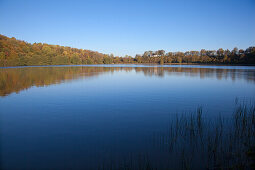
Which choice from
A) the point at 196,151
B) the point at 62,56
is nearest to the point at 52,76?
the point at 196,151

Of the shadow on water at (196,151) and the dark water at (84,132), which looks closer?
the shadow on water at (196,151)

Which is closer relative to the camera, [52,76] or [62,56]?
[52,76]

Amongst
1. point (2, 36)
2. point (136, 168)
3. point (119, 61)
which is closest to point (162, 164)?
point (136, 168)

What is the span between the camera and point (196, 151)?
5055mm

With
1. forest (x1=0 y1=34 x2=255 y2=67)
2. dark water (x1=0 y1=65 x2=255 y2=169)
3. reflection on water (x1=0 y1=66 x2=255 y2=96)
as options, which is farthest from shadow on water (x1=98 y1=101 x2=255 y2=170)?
forest (x1=0 y1=34 x2=255 y2=67)

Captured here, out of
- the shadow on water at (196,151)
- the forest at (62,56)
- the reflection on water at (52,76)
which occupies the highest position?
the forest at (62,56)

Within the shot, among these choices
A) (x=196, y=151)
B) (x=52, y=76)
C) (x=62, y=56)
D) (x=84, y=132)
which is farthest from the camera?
(x=62, y=56)

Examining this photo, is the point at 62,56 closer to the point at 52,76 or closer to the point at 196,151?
the point at 52,76

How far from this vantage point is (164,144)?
5523 mm

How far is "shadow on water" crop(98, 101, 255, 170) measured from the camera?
14.4 feet

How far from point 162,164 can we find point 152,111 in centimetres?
485

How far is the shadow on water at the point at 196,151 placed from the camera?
4.38m

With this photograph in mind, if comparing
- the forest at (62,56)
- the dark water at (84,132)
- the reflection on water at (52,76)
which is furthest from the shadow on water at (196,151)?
the forest at (62,56)

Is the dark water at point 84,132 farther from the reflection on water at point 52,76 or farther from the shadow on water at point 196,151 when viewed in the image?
the reflection on water at point 52,76
